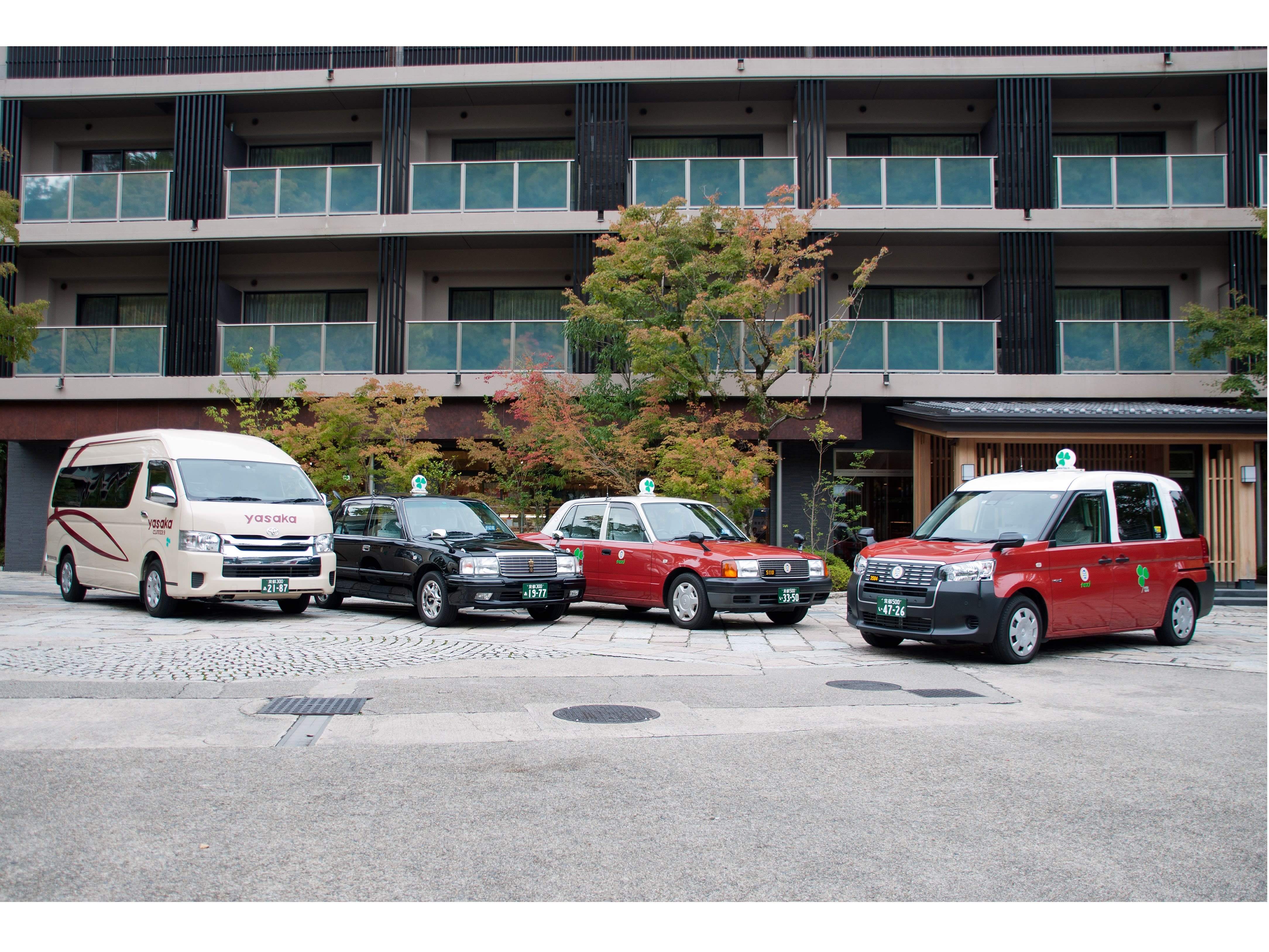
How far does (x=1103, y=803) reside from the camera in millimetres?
4988

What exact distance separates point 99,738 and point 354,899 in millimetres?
3347

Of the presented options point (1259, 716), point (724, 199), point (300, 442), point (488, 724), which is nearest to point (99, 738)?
point (488, 724)

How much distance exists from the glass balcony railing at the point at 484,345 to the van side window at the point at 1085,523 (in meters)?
12.1

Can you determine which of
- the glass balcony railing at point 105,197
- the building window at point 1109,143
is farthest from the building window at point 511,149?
the building window at point 1109,143

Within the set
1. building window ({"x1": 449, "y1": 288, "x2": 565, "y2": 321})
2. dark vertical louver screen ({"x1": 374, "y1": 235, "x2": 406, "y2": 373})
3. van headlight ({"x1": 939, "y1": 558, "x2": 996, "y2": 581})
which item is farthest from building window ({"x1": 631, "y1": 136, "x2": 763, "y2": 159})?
van headlight ({"x1": 939, "y1": 558, "x2": 996, "y2": 581})

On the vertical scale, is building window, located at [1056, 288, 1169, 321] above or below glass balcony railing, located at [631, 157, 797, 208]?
below

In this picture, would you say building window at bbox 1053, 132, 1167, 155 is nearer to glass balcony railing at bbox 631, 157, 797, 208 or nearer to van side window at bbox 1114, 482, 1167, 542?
glass balcony railing at bbox 631, 157, 797, 208

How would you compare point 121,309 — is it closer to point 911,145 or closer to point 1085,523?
point 911,145

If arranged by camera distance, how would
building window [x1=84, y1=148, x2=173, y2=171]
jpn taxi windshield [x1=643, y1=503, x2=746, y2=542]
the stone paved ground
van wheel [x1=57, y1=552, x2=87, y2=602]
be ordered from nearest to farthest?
the stone paved ground, jpn taxi windshield [x1=643, y1=503, x2=746, y2=542], van wheel [x1=57, y1=552, x2=87, y2=602], building window [x1=84, y1=148, x2=173, y2=171]

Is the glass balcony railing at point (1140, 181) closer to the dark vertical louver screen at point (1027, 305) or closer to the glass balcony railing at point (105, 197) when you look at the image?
the dark vertical louver screen at point (1027, 305)

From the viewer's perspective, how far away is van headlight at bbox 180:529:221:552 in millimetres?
12219

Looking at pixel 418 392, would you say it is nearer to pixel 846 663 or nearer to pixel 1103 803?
pixel 846 663

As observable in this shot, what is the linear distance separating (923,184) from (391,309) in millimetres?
11708

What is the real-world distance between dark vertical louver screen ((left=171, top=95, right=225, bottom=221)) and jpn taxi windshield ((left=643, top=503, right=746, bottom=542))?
545 inches
